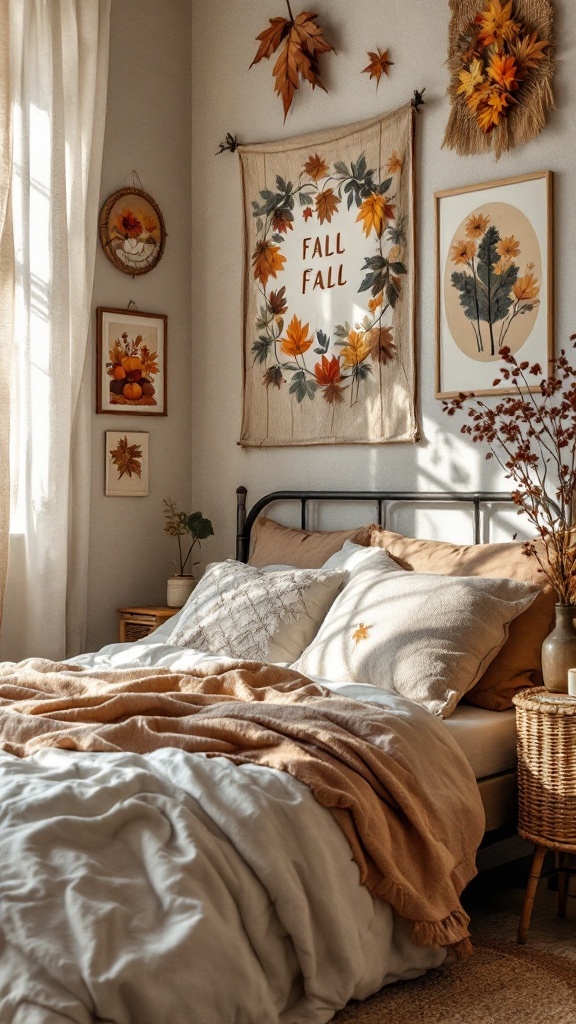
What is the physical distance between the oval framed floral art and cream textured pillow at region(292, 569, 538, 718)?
1964 millimetres

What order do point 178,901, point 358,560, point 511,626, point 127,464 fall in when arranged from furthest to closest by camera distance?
point 127,464 → point 358,560 → point 511,626 → point 178,901

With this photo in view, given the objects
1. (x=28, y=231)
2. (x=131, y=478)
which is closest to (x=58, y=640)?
(x=131, y=478)

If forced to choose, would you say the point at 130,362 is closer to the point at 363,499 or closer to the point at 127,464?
the point at 127,464

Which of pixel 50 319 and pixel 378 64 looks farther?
pixel 50 319

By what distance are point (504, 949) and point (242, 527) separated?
2.11 m

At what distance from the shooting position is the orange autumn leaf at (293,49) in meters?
4.14

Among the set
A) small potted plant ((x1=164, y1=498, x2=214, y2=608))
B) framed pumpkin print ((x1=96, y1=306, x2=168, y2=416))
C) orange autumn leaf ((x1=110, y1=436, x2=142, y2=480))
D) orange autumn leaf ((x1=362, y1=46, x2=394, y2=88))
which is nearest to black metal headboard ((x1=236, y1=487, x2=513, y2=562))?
small potted plant ((x1=164, y1=498, x2=214, y2=608))

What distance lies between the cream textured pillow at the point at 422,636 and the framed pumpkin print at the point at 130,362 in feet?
5.38

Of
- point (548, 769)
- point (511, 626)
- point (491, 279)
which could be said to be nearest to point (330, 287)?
point (491, 279)

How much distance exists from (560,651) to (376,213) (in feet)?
6.03

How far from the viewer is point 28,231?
4.11 m

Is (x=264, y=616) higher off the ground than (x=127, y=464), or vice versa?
(x=127, y=464)

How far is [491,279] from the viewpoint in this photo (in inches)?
143

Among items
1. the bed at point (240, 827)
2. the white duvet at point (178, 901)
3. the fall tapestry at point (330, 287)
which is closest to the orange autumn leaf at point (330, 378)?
the fall tapestry at point (330, 287)
